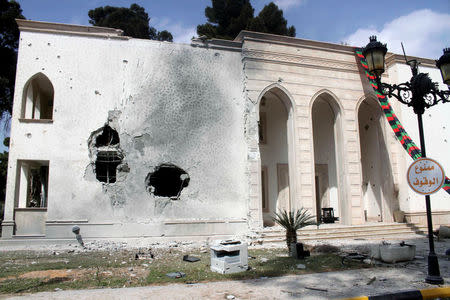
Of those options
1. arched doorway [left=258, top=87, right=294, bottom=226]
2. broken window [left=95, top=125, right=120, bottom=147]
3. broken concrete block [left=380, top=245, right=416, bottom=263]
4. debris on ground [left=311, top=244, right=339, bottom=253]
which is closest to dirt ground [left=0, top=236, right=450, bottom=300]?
broken concrete block [left=380, top=245, right=416, bottom=263]

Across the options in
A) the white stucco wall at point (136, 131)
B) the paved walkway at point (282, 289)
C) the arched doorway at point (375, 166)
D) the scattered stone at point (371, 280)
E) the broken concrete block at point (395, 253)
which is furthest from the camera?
the arched doorway at point (375, 166)

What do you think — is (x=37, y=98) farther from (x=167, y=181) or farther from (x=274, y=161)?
(x=274, y=161)

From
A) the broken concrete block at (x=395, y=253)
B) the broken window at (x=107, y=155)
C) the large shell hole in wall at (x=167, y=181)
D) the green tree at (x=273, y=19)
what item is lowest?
the broken concrete block at (x=395, y=253)

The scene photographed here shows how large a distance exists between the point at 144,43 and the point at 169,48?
94 centimetres

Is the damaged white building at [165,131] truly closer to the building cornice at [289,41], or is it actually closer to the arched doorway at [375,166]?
the building cornice at [289,41]

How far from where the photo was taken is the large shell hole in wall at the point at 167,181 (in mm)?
11820

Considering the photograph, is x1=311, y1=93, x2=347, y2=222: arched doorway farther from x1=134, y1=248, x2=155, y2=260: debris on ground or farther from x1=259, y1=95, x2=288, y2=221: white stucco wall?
x1=134, y1=248, x2=155, y2=260: debris on ground

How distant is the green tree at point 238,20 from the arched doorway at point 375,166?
13.1 metres

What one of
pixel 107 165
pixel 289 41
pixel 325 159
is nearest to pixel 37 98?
pixel 107 165

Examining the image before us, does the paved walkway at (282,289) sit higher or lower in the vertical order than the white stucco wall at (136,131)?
lower

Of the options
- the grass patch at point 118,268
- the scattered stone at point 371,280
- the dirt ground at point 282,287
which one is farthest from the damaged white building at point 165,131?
the scattered stone at point 371,280

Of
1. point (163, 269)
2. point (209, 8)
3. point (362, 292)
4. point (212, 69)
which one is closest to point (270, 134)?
point (212, 69)

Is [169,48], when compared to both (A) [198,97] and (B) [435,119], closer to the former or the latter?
(A) [198,97]

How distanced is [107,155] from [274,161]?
807cm
